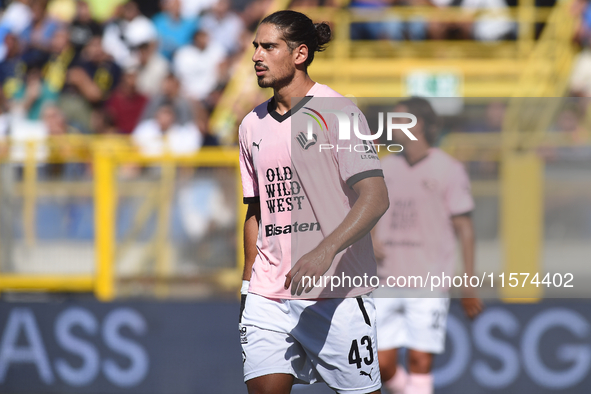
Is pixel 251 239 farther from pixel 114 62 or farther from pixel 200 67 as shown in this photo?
pixel 114 62

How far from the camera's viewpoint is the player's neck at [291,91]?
3873 millimetres

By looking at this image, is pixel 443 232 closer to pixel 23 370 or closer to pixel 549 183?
pixel 549 183

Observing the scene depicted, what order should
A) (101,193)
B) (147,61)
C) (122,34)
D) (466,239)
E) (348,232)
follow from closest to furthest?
(348,232) → (466,239) → (101,193) → (147,61) → (122,34)

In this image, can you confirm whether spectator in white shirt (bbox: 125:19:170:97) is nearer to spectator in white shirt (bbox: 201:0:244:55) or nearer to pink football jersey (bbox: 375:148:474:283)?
spectator in white shirt (bbox: 201:0:244:55)

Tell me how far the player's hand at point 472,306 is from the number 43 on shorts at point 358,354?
1.70 metres

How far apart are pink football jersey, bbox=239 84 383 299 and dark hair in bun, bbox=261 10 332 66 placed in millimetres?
232

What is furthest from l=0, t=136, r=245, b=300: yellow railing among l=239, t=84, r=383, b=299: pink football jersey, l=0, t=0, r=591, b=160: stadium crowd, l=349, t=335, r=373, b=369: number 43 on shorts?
l=349, t=335, r=373, b=369: number 43 on shorts

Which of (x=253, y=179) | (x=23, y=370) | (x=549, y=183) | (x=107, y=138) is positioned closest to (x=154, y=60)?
(x=107, y=138)

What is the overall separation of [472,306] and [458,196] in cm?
88

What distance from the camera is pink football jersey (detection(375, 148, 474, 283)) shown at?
5.85 m

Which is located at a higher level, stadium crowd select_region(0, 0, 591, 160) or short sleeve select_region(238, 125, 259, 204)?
stadium crowd select_region(0, 0, 591, 160)

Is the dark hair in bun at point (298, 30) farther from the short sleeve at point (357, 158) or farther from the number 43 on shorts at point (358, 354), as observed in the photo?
the number 43 on shorts at point (358, 354)

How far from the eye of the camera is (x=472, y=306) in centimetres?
537

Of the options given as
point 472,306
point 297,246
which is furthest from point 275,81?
point 472,306
